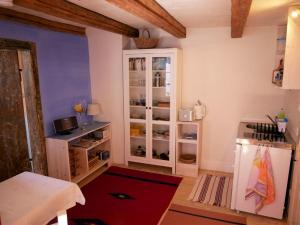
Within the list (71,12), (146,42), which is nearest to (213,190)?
(146,42)

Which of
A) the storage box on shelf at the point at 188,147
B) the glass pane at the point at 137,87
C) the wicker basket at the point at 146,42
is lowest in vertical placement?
→ the storage box on shelf at the point at 188,147

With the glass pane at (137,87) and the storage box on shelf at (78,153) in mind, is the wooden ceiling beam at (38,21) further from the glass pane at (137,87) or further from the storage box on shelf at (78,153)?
the storage box on shelf at (78,153)

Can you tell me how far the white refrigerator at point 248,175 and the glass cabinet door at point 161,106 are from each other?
129 centimetres

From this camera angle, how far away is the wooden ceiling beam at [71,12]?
195 centimetres

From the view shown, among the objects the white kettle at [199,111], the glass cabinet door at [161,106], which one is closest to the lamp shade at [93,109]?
the glass cabinet door at [161,106]

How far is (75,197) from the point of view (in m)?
2.08

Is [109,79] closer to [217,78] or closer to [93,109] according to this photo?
[93,109]

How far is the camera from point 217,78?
11.6 feet

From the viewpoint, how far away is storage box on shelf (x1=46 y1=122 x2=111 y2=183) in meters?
3.06

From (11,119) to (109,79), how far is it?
1.59 metres

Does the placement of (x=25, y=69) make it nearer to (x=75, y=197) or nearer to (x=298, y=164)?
(x=75, y=197)

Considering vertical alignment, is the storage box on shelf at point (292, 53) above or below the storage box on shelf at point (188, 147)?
above

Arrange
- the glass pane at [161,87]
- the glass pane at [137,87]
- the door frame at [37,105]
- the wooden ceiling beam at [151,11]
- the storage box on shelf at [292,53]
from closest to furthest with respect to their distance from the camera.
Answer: the wooden ceiling beam at [151,11] < the storage box on shelf at [292,53] < the door frame at [37,105] < the glass pane at [161,87] < the glass pane at [137,87]

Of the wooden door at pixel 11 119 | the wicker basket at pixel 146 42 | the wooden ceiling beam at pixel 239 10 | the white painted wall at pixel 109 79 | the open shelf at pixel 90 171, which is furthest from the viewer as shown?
the white painted wall at pixel 109 79
